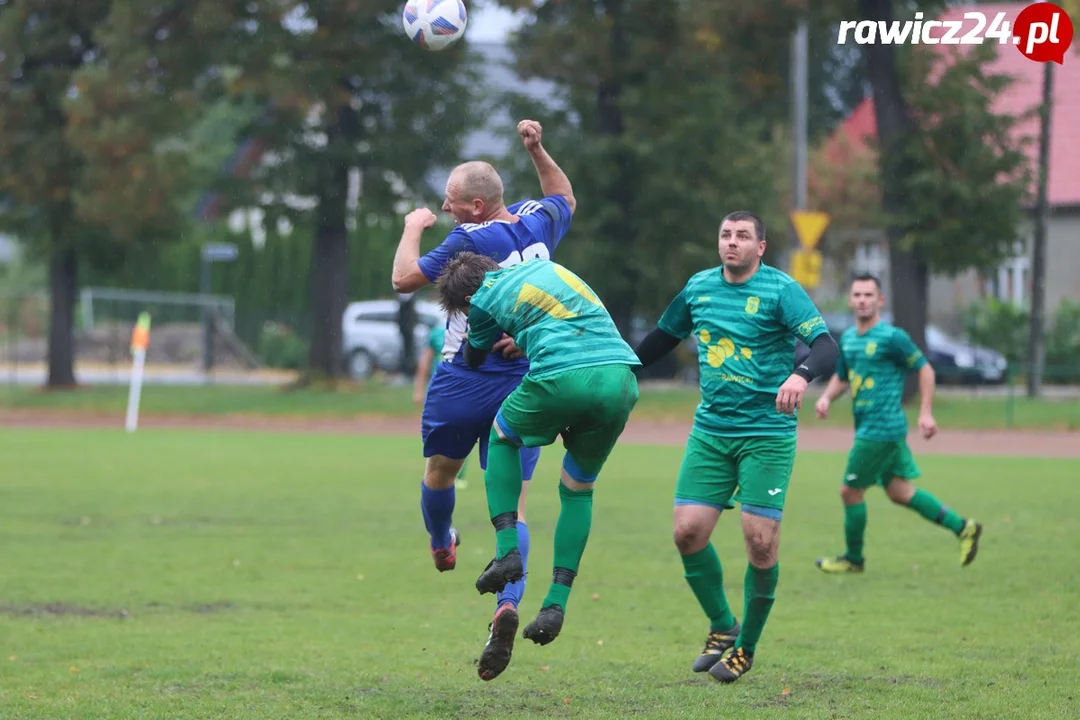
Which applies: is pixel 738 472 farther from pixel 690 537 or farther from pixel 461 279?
pixel 461 279

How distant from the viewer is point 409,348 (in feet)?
117

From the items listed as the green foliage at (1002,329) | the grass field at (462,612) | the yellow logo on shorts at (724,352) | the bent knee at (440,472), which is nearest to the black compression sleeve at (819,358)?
the yellow logo on shorts at (724,352)

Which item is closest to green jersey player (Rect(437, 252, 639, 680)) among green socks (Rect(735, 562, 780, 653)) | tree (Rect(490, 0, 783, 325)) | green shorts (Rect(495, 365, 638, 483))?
green shorts (Rect(495, 365, 638, 483))

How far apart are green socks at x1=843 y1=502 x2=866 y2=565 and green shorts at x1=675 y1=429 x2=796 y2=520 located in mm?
3968

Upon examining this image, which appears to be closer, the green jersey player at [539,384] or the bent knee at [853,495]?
the green jersey player at [539,384]

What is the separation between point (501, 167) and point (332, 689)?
2701cm

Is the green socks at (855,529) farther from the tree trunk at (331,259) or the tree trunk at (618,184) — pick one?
the tree trunk at (331,259)

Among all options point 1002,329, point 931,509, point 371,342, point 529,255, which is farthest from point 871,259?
point 529,255

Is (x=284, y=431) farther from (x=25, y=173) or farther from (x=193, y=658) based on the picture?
(x=193, y=658)

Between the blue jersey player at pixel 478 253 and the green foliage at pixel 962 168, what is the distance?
71.9 feet

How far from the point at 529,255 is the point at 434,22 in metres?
1.41

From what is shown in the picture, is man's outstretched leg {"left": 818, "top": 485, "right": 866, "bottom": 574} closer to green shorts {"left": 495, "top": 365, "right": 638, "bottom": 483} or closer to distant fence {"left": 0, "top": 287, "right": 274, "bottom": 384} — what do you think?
green shorts {"left": 495, "top": 365, "right": 638, "bottom": 483}

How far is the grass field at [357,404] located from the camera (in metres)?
26.8

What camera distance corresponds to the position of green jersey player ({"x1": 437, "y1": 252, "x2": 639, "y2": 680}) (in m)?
6.55
